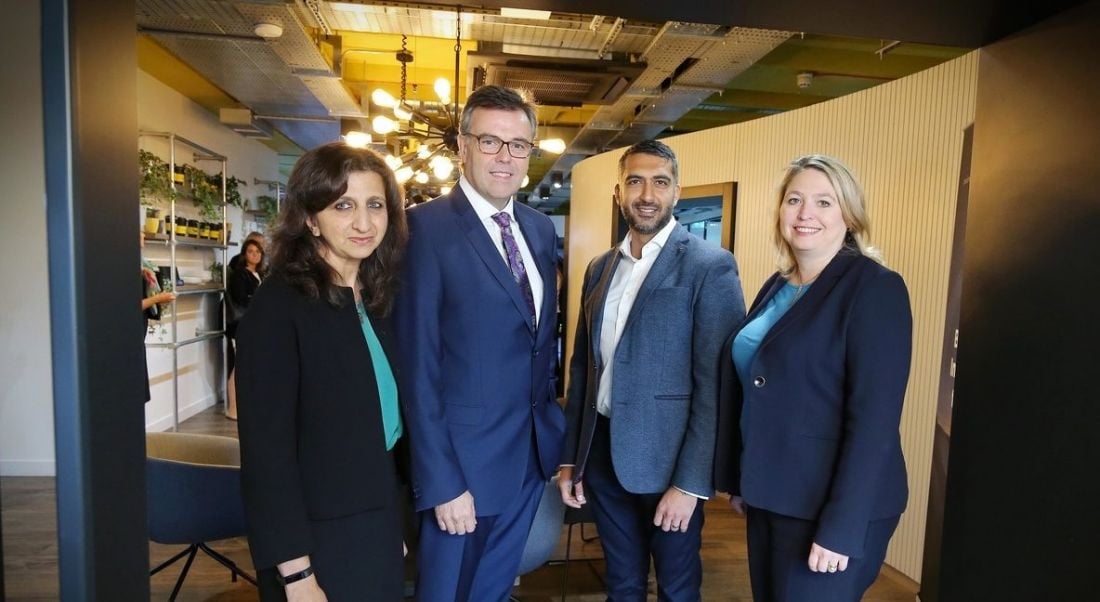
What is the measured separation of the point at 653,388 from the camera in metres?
1.95

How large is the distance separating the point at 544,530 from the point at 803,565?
1.20 m

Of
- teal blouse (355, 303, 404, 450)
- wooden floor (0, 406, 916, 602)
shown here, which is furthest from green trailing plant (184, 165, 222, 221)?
teal blouse (355, 303, 404, 450)

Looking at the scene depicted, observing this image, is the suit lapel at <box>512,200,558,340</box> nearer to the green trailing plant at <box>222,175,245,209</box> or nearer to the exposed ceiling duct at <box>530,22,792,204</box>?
the exposed ceiling duct at <box>530,22,792,204</box>

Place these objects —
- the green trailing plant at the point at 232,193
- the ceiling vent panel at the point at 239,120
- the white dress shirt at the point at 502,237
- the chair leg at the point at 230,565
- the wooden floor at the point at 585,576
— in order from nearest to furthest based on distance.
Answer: the white dress shirt at the point at 502,237
the chair leg at the point at 230,565
the wooden floor at the point at 585,576
the ceiling vent panel at the point at 239,120
the green trailing plant at the point at 232,193

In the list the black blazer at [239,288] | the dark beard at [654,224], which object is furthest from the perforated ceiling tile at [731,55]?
the black blazer at [239,288]

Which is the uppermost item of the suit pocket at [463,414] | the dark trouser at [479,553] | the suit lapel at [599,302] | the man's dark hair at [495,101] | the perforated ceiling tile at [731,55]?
the perforated ceiling tile at [731,55]

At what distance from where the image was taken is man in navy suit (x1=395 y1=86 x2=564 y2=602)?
165cm

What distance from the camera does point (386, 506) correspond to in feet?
5.01

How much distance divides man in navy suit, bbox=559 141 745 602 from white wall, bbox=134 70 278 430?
15.7ft

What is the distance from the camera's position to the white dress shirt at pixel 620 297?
2051 mm

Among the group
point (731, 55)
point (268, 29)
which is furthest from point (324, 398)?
point (731, 55)

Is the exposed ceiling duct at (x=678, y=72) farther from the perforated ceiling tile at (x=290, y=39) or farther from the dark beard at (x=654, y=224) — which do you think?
the perforated ceiling tile at (x=290, y=39)

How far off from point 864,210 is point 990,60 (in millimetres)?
471

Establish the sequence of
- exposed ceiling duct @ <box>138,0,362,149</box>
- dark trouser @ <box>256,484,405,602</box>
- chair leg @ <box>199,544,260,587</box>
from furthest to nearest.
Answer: exposed ceiling duct @ <box>138,0,362,149</box>, chair leg @ <box>199,544,260,587</box>, dark trouser @ <box>256,484,405,602</box>
